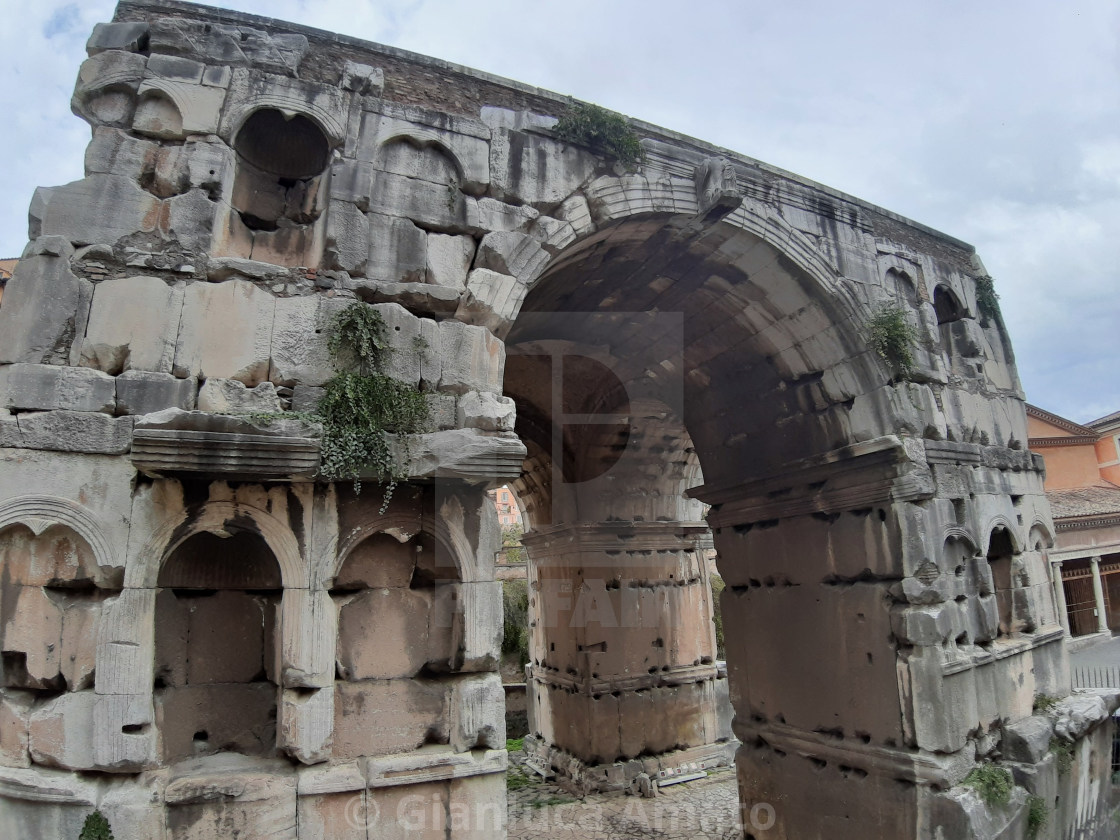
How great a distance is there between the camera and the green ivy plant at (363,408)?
3740 mm

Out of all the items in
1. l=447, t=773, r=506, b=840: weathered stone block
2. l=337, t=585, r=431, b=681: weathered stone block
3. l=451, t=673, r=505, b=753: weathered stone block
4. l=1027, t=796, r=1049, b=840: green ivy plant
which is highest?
l=337, t=585, r=431, b=681: weathered stone block

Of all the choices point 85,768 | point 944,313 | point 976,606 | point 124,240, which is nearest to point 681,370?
point 944,313

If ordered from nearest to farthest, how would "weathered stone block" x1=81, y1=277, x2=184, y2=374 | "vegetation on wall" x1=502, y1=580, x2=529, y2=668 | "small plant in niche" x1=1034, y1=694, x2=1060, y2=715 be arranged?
"weathered stone block" x1=81, y1=277, x2=184, y2=374
"small plant in niche" x1=1034, y1=694, x2=1060, y2=715
"vegetation on wall" x1=502, y1=580, x2=529, y2=668

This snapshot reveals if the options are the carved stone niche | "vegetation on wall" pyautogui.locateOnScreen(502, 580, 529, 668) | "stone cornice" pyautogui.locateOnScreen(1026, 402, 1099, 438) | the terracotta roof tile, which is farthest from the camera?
"stone cornice" pyautogui.locateOnScreen(1026, 402, 1099, 438)

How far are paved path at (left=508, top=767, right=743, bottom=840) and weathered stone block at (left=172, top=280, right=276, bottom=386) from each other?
6.28 m

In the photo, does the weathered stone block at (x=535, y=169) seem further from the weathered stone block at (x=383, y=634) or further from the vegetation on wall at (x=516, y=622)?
the vegetation on wall at (x=516, y=622)

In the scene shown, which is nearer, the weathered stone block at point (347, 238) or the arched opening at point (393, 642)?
the arched opening at point (393, 642)

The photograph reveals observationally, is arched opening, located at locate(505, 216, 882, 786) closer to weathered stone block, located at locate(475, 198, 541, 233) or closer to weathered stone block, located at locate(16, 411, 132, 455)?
weathered stone block, located at locate(475, 198, 541, 233)

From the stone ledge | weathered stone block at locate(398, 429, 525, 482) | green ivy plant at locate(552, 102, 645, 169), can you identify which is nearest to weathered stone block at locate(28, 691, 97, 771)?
the stone ledge

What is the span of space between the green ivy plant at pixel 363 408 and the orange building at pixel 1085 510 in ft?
58.3

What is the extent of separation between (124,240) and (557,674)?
321 inches

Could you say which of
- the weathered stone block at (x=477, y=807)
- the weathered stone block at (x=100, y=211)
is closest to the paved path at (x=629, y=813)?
the weathered stone block at (x=477, y=807)

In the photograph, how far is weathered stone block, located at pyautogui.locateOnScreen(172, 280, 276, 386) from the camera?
3779mm

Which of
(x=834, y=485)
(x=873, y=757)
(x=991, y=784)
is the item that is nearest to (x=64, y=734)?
(x=873, y=757)
